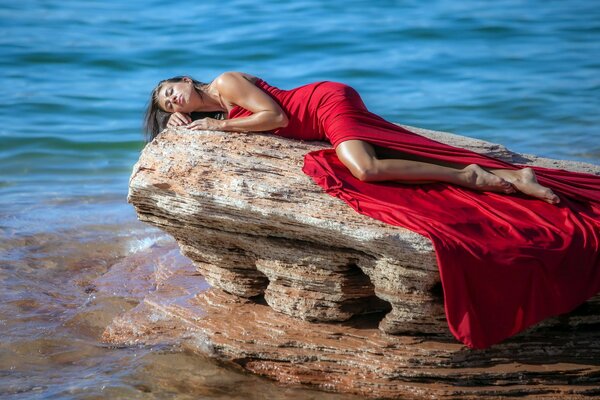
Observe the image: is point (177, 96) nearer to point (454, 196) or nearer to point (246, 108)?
point (246, 108)

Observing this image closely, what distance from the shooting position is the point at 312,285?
19.5 feet

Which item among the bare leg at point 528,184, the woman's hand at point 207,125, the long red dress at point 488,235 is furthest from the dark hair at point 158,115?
the bare leg at point 528,184

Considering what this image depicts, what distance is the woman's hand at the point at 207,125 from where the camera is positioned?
6.46m

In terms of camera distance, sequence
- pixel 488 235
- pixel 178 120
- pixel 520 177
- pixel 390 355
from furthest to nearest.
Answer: pixel 178 120, pixel 520 177, pixel 390 355, pixel 488 235

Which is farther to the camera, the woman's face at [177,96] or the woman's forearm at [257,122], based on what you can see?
the woman's face at [177,96]

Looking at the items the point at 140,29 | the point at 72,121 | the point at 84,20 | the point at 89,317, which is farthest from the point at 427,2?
the point at 89,317

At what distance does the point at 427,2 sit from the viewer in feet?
73.8

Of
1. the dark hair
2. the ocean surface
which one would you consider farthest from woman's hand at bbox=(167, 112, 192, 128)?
the ocean surface

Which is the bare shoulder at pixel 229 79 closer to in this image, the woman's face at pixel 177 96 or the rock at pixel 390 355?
the woman's face at pixel 177 96

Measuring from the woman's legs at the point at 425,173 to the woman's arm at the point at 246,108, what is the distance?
672mm

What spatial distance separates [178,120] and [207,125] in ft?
1.36

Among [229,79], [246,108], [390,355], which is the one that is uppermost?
[229,79]

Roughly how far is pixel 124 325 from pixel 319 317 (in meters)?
1.71

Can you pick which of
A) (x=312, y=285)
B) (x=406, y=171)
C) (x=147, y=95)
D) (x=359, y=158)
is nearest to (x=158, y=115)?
(x=359, y=158)
